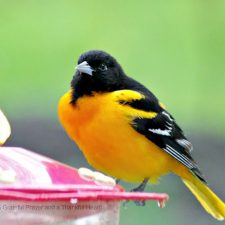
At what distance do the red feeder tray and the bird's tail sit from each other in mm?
1512

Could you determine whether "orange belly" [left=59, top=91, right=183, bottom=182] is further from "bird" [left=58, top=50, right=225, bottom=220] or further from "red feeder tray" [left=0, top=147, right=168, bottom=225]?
"red feeder tray" [left=0, top=147, right=168, bottom=225]

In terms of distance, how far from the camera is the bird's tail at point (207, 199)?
12.2 ft

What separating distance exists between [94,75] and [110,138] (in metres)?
0.36

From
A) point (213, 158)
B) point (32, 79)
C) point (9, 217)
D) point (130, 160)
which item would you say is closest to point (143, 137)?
point (130, 160)

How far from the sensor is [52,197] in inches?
76.9

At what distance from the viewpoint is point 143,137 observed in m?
3.36

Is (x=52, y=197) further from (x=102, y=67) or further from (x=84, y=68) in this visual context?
(x=102, y=67)

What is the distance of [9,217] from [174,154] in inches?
60.2

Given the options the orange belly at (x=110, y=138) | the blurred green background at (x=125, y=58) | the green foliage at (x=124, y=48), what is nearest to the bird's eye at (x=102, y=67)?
the orange belly at (x=110, y=138)

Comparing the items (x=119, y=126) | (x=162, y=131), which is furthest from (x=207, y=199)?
(x=119, y=126)

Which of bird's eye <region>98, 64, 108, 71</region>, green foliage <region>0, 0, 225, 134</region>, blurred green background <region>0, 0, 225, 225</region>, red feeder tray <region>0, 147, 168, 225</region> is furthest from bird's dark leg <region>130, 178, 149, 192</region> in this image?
green foliage <region>0, 0, 225, 134</region>

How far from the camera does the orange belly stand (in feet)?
10.6

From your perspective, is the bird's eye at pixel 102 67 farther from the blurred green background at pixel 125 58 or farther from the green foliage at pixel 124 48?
the green foliage at pixel 124 48

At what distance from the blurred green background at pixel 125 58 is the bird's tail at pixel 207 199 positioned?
1.53 metres
